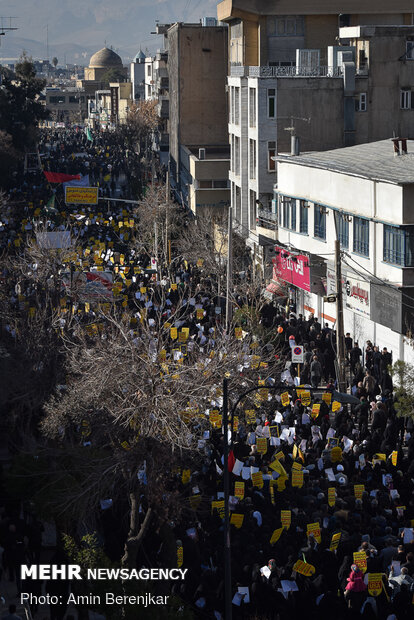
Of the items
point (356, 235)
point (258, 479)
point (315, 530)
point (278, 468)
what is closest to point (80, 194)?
point (356, 235)

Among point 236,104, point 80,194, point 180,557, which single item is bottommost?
point 180,557

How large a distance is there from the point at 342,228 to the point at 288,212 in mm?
5849

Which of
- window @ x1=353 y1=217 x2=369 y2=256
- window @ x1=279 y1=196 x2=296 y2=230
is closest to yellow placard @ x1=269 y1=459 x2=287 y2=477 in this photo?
window @ x1=353 y1=217 x2=369 y2=256

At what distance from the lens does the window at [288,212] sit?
41062 millimetres

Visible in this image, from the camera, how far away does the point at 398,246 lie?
31.8 m

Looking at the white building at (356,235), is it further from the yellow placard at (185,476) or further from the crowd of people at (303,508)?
the yellow placard at (185,476)

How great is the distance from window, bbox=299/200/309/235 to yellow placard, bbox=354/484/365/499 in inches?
834

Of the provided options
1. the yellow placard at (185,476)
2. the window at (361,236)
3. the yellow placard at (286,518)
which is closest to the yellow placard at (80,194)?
the window at (361,236)

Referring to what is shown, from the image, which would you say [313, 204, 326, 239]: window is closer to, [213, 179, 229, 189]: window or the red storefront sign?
the red storefront sign

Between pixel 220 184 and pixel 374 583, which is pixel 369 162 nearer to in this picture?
pixel 374 583

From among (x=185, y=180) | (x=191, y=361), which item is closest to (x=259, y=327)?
(x=191, y=361)

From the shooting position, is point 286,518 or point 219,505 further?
point 219,505

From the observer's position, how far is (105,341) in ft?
75.1

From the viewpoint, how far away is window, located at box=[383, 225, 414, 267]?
3141cm
